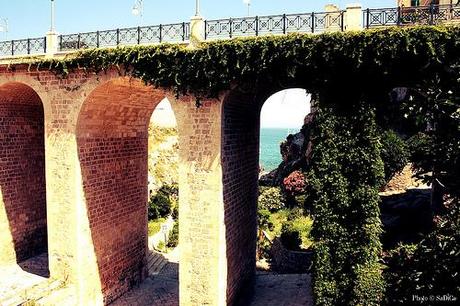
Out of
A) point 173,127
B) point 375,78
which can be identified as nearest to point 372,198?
point 375,78

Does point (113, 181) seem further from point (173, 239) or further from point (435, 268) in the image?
point (435, 268)

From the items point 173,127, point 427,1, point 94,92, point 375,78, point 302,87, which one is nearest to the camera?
point 375,78

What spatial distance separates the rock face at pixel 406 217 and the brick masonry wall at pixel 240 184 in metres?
4.66

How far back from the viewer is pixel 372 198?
9.37m

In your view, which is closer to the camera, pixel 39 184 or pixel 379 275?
pixel 379 275

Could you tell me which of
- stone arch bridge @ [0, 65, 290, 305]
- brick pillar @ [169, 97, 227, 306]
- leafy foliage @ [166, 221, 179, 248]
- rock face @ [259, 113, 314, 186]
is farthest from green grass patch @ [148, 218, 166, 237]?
brick pillar @ [169, 97, 227, 306]

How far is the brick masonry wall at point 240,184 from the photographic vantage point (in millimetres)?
10945

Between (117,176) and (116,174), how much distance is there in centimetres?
9

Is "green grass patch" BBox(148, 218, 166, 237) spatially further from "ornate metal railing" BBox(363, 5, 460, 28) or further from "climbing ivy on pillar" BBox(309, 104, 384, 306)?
"ornate metal railing" BBox(363, 5, 460, 28)

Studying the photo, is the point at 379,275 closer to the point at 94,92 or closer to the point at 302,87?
the point at 302,87

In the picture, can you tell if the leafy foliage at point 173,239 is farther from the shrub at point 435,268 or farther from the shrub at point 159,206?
the shrub at point 435,268

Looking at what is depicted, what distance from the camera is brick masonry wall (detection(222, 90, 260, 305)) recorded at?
431 inches

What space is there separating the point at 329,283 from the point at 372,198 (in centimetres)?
249

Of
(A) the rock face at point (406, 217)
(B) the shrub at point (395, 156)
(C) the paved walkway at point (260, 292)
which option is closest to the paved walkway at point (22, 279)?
(C) the paved walkway at point (260, 292)
